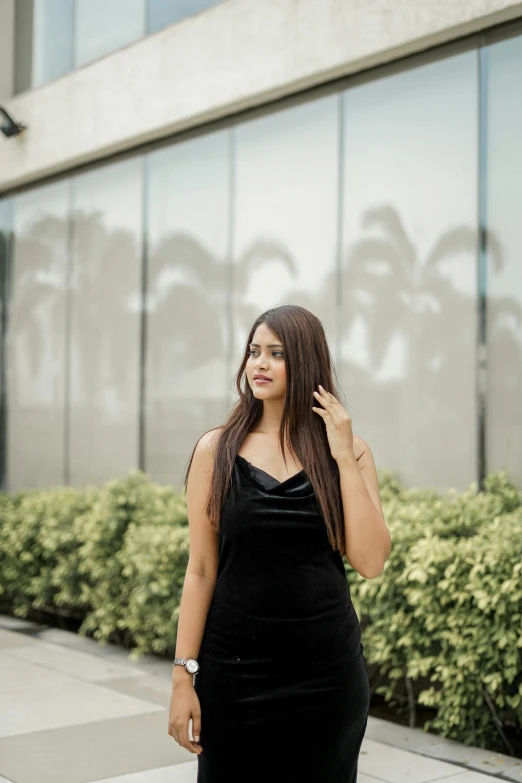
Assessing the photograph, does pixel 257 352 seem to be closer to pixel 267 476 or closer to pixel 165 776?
pixel 267 476

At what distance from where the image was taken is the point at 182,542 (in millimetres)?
6891

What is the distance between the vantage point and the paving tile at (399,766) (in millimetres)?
4848

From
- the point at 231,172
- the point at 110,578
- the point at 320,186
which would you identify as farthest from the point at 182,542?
the point at 231,172

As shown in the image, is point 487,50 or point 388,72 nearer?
point 487,50

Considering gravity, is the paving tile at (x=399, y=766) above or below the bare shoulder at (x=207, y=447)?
below

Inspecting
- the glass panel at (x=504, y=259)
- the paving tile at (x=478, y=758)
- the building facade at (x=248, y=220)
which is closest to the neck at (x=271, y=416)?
the paving tile at (x=478, y=758)

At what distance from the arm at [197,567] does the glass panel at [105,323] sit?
A: 7.49 m

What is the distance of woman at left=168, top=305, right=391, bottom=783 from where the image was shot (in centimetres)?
262

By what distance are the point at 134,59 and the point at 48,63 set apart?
1906mm

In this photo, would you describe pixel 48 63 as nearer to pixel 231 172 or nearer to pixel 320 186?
pixel 231 172

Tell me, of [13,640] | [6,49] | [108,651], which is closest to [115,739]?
[108,651]

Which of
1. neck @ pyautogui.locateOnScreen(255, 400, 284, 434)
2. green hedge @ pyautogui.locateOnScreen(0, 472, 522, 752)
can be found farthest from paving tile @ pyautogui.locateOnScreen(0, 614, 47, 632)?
neck @ pyautogui.locateOnScreen(255, 400, 284, 434)

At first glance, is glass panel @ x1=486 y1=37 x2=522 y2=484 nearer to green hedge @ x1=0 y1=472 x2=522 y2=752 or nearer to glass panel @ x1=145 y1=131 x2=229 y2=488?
green hedge @ x1=0 y1=472 x2=522 y2=752

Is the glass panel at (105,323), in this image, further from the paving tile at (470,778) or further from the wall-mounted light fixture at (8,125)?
the paving tile at (470,778)
